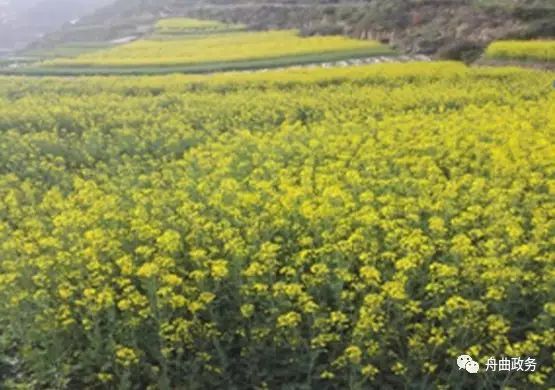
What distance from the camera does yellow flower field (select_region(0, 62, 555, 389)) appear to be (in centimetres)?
529

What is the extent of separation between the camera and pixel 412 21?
3469cm

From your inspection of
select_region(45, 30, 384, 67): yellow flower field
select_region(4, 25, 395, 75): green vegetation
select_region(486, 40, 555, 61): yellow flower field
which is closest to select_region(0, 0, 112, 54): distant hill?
select_region(45, 30, 384, 67): yellow flower field

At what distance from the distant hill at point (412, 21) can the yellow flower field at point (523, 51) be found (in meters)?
2.70

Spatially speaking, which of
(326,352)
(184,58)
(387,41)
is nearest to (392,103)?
(326,352)

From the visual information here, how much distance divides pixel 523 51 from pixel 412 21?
13536mm

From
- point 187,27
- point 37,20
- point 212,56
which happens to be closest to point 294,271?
point 212,56

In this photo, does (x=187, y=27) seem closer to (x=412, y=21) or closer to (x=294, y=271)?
(x=412, y=21)

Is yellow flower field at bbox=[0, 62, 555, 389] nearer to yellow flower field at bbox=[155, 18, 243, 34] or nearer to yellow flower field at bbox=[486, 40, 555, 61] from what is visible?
yellow flower field at bbox=[486, 40, 555, 61]

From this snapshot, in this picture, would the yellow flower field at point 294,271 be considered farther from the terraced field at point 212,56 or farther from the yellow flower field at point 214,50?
the yellow flower field at point 214,50

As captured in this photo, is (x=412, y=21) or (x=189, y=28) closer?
(x=412, y=21)

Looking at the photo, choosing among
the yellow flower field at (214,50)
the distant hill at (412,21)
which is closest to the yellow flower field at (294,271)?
the yellow flower field at (214,50)

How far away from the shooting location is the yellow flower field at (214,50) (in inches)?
1102

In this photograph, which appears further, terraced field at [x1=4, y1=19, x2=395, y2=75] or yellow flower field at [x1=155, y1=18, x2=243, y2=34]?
yellow flower field at [x1=155, y1=18, x2=243, y2=34]

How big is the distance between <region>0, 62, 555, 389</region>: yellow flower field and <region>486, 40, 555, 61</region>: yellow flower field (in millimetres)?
12703
